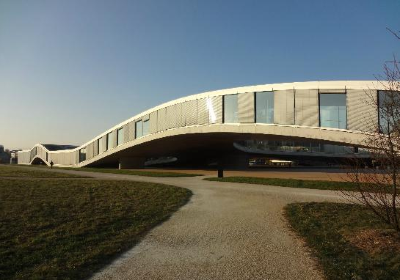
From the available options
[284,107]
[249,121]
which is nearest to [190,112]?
[249,121]

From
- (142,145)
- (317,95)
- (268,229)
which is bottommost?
(268,229)

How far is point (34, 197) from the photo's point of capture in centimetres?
1569

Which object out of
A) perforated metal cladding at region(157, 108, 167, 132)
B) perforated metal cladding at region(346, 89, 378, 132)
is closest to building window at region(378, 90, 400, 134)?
perforated metal cladding at region(346, 89, 378, 132)

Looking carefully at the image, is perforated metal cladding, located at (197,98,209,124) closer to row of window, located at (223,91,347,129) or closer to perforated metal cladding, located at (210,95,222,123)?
Result: perforated metal cladding, located at (210,95,222,123)

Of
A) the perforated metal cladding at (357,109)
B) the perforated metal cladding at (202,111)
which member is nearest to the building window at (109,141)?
the perforated metal cladding at (202,111)

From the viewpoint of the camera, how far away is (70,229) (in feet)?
30.3

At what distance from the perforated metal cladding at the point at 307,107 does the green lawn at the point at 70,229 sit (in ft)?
50.2

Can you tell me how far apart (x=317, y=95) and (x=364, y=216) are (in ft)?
58.1

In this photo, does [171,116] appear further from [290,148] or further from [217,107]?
[290,148]

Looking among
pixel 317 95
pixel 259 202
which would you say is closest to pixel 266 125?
pixel 317 95

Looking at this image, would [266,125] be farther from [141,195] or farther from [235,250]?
[235,250]

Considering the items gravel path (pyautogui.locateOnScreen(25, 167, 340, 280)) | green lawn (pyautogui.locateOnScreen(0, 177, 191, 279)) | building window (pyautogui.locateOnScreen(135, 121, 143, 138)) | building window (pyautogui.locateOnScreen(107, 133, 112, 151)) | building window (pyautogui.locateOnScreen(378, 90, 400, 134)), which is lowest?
gravel path (pyautogui.locateOnScreen(25, 167, 340, 280))

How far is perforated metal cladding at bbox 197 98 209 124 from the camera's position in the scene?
37.3 metres

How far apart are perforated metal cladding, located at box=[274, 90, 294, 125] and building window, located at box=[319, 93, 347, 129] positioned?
2550 mm
